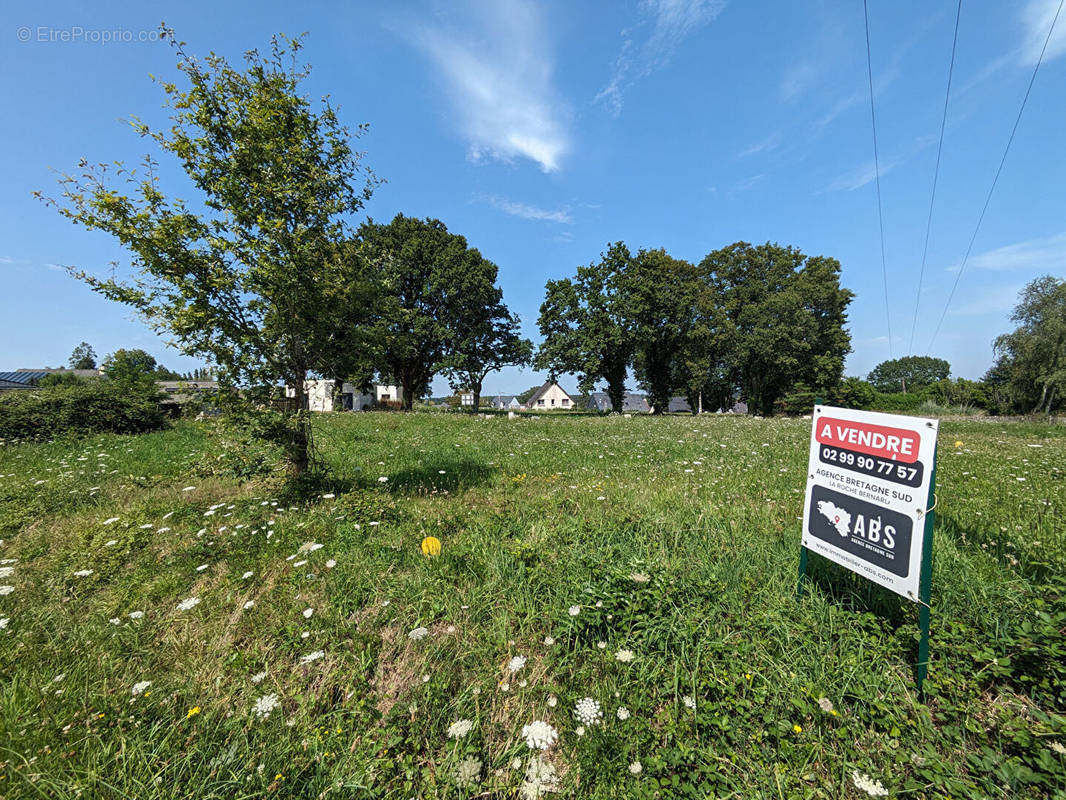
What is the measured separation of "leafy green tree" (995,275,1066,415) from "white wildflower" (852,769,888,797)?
57.0 m

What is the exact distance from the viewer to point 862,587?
10.8 ft

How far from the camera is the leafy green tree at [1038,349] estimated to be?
3581 centimetres

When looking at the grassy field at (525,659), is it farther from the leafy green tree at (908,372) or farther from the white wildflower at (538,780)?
the leafy green tree at (908,372)

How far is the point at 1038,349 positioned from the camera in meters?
37.1

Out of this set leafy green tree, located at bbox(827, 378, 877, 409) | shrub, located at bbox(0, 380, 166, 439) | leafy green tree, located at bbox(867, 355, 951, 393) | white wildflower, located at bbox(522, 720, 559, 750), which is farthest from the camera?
leafy green tree, located at bbox(867, 355, 951, 393)

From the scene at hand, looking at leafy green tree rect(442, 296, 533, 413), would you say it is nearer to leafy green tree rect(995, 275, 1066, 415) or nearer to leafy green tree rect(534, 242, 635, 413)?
leafy green tree rect(534, 242, 635, 413)

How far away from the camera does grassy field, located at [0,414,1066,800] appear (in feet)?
6.81

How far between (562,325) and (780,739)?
38621 mm

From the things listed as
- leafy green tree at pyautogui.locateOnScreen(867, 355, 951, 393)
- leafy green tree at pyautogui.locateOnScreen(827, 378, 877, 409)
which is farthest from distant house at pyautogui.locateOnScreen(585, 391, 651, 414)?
leafy green tree at pyautogui.locateOnScreen(867, 355, 951, 393)

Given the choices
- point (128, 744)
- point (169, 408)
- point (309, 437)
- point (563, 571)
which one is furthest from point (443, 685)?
point (169, 408)

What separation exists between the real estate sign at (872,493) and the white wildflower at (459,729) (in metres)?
2.98

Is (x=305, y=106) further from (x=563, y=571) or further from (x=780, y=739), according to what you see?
(x=780, y=739)

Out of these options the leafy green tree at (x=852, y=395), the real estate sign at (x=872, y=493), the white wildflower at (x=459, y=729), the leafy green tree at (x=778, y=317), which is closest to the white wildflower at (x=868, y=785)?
the real estate sign at (x=872, y=493)

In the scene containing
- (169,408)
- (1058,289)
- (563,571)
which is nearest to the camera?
(563,571)
